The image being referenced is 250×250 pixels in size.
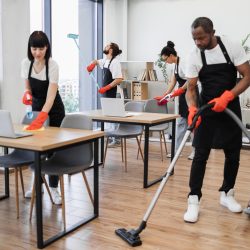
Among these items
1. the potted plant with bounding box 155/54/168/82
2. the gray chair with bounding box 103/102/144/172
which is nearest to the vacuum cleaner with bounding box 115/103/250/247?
the gray chair with bounding box 103/102/144/172

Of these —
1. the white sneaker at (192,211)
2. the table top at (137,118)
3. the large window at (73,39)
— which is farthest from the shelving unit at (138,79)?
the white sneaker at (192,211)

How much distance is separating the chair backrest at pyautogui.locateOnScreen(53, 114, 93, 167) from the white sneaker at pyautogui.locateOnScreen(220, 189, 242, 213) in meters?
1.14

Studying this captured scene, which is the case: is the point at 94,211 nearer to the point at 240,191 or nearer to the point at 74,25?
the point at 240,191

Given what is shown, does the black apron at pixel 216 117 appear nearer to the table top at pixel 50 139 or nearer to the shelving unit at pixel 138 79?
the table top at pixel 50 139

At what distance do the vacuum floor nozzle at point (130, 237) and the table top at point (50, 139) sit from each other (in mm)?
654

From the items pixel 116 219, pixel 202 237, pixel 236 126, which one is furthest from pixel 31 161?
pixel 236 126

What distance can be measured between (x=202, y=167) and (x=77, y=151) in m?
0.92

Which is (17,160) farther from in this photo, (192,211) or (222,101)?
(222,101)

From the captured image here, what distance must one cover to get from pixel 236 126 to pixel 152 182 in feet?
4.14

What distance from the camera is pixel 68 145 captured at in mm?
2285

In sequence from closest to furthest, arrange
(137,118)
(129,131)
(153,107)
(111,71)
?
(137,118) → (129,131) → (153,107) → (111,71)

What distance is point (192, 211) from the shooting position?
2.70 meters

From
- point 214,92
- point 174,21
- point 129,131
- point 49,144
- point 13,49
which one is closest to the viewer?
point 49,144

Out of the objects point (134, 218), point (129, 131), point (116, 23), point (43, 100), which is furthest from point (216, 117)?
point (116, 23)
